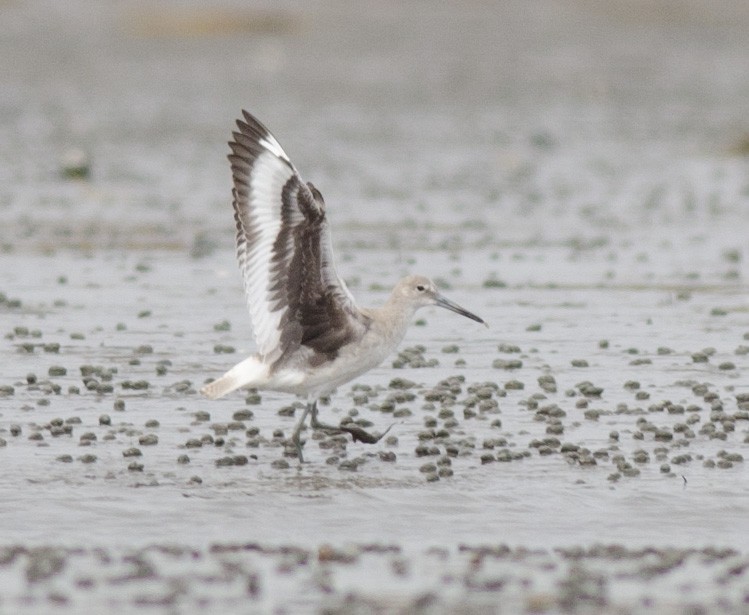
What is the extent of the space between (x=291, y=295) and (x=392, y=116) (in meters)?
34.1

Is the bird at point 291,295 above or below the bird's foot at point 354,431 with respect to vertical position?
above

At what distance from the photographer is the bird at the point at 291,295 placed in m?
12.8

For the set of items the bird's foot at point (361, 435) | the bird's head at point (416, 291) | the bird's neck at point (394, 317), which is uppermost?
the bird's head at point (416, 291)

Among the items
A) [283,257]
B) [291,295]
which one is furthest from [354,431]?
[283,257]

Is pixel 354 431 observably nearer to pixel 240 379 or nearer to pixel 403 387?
pixel 240 379

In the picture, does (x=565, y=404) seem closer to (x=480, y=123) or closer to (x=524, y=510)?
(x=524, y=510)

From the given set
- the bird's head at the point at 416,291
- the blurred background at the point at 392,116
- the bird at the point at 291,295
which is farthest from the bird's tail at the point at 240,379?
the blurred background at the point at 392,116

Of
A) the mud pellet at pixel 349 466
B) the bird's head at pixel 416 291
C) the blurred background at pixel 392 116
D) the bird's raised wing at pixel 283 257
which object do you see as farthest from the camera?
the blurred background at pixel 392 116

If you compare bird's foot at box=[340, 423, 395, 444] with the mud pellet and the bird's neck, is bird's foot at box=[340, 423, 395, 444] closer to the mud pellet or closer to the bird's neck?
the mud pellet

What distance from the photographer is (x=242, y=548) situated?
10.6m

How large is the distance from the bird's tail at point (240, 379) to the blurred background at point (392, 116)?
11.6 metres

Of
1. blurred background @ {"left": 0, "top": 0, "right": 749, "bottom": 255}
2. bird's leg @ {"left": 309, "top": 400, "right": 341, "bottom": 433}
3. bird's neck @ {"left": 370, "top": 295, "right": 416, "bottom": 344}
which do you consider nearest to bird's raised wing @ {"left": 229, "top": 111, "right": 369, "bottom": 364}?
bird's neck @ {"left": 370, "top": 295, "right": 416, "bottom": 344}

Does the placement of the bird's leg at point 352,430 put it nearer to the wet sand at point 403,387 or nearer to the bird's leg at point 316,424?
the bird's leg at point 316,424

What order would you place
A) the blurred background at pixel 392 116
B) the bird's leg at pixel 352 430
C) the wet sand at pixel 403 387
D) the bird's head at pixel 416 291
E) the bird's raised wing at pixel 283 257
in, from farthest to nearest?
the blurred background at pixel 392 116, the bird's head at pixel 416 291, the bird's leg at pixel 352 430, the bird's raised wing at pixel 283 257, the wet sand at pixel 403 387
